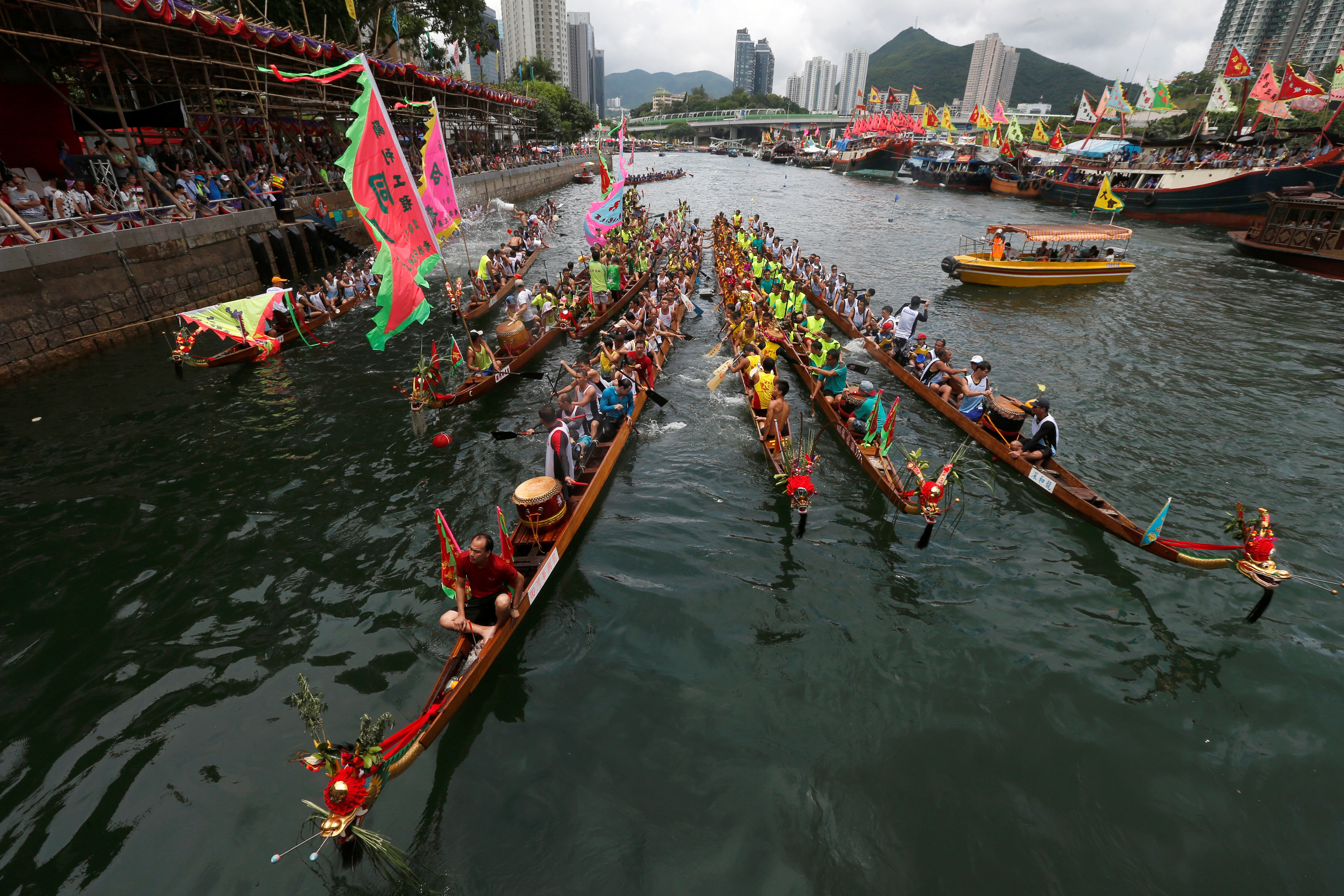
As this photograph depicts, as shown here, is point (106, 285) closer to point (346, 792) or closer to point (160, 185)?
point (160, 185)

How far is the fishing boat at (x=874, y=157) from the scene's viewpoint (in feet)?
283

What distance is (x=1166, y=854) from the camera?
5441mm

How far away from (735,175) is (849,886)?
9664 cm

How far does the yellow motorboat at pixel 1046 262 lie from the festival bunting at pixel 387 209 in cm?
2517

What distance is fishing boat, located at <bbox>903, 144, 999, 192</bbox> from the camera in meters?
64.2

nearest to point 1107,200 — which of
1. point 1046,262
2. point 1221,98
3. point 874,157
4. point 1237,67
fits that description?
point 1046,262

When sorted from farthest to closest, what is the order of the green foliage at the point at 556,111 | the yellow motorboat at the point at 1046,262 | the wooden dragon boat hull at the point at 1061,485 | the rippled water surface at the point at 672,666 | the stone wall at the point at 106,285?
the green foliage at the point at 556,111, the yellow motorboat at the point at 1046,262, the stone wall at the point at 106,285, the wooden dragon boat hull at the point at 1061,485, the rippled water surface at the point at 672,666

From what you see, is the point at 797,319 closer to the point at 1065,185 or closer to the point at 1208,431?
the point at 1208,431

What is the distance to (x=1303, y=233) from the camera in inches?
1134

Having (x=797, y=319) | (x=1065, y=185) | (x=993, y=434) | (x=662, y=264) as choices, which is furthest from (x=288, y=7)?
(x=1065, y=185)

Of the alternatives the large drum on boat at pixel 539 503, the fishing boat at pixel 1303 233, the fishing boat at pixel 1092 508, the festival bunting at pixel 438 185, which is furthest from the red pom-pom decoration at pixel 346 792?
the fishing boat at pixel 1303 233

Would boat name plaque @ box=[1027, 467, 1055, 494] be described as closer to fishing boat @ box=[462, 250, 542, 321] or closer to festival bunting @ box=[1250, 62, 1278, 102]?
fishing boat @ box=[462, 250, 542, 321]

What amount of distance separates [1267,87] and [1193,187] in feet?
35.8

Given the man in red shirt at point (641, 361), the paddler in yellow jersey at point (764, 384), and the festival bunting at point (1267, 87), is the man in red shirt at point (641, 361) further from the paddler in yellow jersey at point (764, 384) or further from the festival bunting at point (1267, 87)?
the festival bunting at point (1267, 87)
